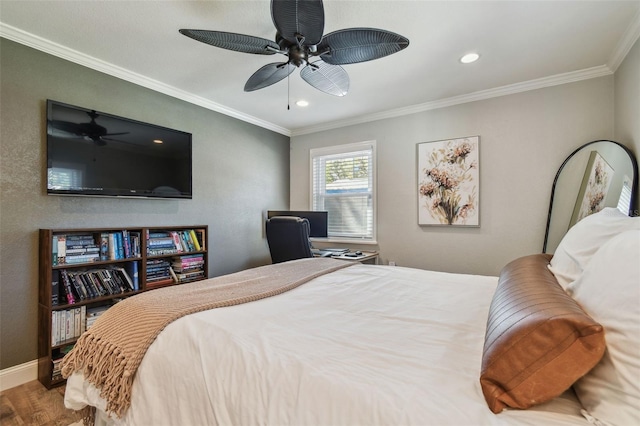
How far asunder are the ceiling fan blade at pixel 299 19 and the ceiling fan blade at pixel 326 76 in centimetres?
31

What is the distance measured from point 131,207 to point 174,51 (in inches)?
56.7

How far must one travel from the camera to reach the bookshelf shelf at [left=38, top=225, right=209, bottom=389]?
211cm

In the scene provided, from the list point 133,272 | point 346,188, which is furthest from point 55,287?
point 346,188

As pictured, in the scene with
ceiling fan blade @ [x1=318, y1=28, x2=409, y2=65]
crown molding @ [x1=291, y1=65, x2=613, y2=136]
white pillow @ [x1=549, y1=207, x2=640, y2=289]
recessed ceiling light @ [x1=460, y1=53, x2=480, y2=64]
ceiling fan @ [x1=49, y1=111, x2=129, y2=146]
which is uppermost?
recessed ceiling light @ [x1=460, y1=53, x2=480, y2=64]

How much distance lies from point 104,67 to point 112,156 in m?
0.78

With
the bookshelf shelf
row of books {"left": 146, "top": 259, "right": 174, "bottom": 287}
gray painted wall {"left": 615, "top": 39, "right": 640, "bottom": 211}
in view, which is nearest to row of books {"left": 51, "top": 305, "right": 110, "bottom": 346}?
the bookshelf shelf

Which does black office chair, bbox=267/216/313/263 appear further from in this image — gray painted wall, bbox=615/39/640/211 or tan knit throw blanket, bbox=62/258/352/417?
gray painted wall, bbox=615/39/640/211

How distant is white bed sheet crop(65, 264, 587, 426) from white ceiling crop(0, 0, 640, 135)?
1.84 meters

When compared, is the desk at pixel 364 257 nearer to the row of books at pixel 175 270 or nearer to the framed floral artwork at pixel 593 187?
the row of books at pixel 175 270

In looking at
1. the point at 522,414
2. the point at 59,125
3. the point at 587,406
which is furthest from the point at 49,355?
the point at 587,406

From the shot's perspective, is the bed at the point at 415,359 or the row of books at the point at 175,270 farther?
the row of books at the point at 175,270

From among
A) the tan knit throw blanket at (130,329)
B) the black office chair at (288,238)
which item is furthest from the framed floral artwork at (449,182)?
the tan knit throw blanket at (130,329)

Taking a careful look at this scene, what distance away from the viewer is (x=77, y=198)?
2.39 metres

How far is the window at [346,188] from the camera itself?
3941 mm
